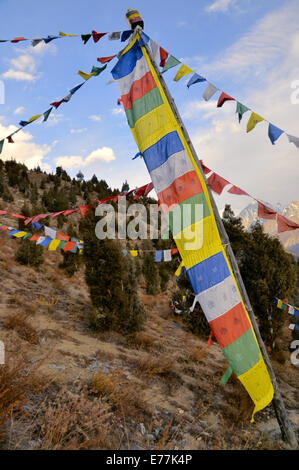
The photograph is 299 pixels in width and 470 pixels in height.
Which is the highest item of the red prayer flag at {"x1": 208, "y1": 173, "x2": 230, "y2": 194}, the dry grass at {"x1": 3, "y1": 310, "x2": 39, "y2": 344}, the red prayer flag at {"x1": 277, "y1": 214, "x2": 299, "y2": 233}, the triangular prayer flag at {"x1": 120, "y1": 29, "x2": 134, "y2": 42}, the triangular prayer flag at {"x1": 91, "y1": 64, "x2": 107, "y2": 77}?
the triangular prayer flag at {"x1": 120, "y1": 29, "x2": 134, "y2": 42}

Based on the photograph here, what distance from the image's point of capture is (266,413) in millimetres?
4621

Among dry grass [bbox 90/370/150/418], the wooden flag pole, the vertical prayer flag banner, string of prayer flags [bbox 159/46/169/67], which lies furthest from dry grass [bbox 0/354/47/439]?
string of prayer flags [bbox 159/46/169/67]

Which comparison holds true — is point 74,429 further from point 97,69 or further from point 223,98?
point 97,69

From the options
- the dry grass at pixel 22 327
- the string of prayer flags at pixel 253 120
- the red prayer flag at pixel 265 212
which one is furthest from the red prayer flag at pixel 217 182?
the dry grass at pixel 22 327

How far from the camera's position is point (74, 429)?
2.67m

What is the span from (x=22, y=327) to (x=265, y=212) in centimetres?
538

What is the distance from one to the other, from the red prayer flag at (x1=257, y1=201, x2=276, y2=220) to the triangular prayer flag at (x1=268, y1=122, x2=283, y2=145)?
0.92 m

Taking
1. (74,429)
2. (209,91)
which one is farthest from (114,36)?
(74,429)

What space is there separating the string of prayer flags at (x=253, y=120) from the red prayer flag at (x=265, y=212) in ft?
3.70

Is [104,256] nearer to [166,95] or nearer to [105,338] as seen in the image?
[105,338]

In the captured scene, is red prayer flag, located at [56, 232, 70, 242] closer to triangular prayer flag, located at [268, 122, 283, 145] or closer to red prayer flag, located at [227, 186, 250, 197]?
red prayer flag, located at [227, 186, 250, 197]

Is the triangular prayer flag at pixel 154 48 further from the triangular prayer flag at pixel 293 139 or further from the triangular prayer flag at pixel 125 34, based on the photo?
the triangular prayer flag at pixel 293 139

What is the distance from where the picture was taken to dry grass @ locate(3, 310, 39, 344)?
4949 millimetres
